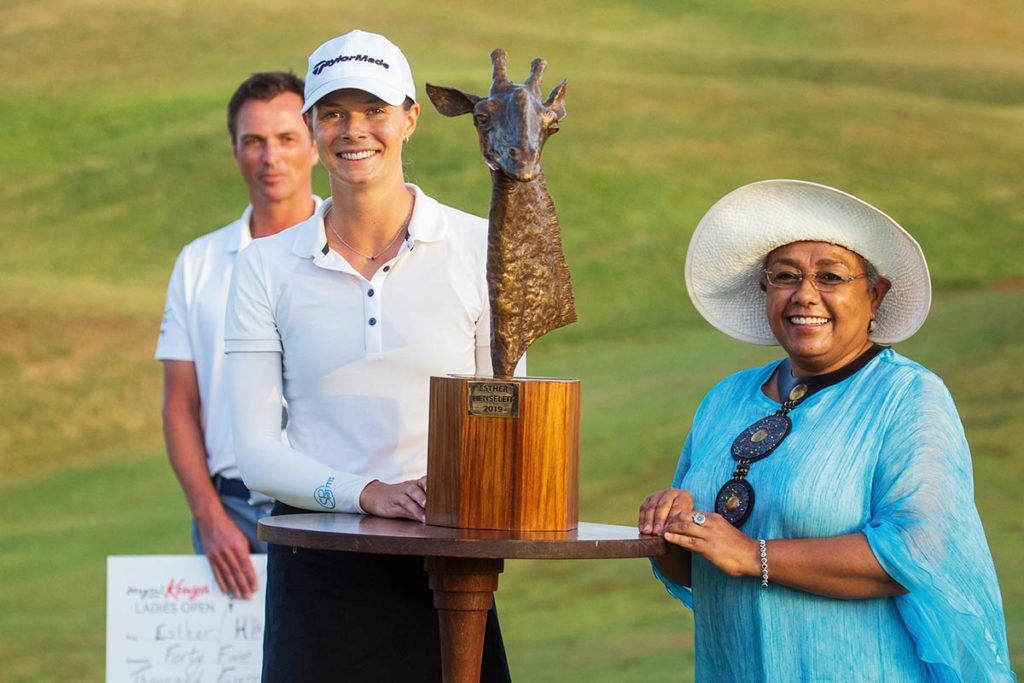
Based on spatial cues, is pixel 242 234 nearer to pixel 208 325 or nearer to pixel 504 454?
pixel 208 325

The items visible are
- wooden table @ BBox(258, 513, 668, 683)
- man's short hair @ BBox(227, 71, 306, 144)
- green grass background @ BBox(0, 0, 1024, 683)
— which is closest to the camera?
wooden table @ BBox(258, 513, 668, 683)

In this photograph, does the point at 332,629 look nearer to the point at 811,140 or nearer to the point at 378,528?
the point at 378,528

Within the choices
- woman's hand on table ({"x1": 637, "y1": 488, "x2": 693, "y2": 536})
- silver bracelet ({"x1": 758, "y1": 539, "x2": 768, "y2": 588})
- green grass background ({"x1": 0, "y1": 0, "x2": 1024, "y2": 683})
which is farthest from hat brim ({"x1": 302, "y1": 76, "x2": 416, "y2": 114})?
green grass background ({"x1": 0, "y1": 0, "x2": 1024, "y2": 683})

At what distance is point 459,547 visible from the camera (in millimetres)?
2504

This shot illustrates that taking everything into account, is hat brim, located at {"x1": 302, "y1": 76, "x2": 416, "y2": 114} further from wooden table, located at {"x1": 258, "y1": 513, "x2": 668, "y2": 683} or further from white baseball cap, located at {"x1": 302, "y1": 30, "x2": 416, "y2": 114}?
wooden table, located at {"x1": 258, "y1": 513, "x2": 668, "y2": 683}

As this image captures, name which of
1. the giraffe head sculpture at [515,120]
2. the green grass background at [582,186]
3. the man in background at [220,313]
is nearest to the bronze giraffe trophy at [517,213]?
the giraffe head sculpture at [515,120]

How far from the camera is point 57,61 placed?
12.9 meters

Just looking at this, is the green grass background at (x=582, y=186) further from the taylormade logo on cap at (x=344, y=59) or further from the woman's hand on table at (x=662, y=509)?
the taylormade logo on cap at (x=344, y=59)

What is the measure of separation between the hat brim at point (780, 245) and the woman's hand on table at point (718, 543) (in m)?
0.53

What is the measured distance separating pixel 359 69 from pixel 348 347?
0.50 m

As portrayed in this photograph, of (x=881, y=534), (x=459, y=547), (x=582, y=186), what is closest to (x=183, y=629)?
(x=459, y=547)

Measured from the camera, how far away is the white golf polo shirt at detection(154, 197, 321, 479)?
3996 millimetres

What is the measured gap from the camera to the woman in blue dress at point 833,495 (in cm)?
267

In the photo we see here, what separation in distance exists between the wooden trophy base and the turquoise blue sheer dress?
375 millimetres
